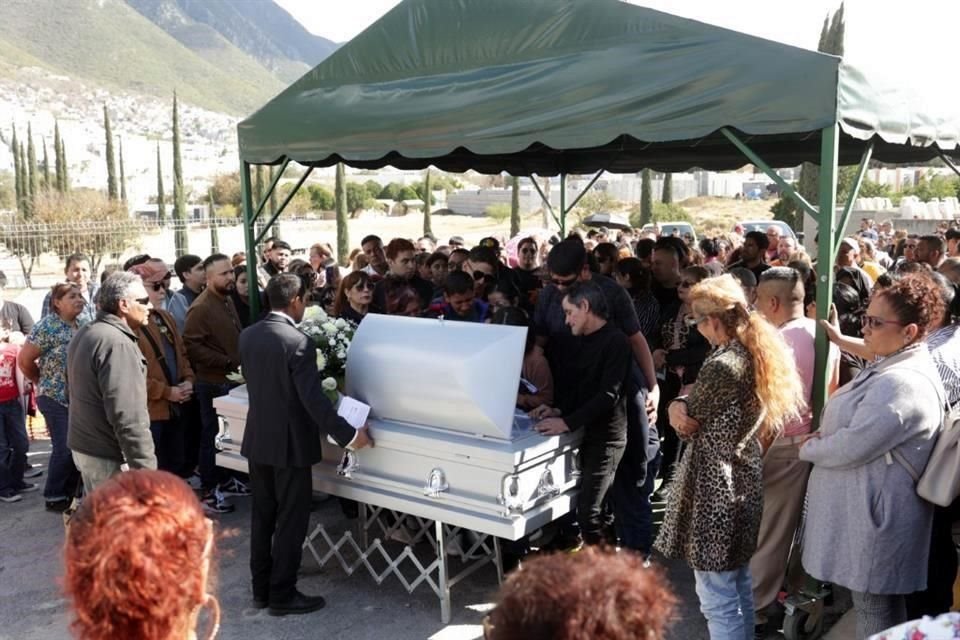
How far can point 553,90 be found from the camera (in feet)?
16.3

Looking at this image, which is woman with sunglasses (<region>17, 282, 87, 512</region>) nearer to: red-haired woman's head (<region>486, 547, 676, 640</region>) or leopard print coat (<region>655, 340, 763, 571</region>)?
leopard print coat (<region>655, 340, 763, 571</region>)

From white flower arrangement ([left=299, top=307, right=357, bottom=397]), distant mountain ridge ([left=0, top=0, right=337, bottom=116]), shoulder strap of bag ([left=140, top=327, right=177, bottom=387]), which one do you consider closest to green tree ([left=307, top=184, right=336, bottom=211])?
shoulder strap of bag ([left=140, top=327, right=177, bottom=387])

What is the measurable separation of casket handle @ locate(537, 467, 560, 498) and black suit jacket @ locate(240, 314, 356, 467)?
0.96 m

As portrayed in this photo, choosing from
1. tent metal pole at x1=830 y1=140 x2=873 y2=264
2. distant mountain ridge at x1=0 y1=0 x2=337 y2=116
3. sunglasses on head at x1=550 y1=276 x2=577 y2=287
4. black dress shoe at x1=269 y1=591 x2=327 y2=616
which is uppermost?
distant mountain ridge at x1=0 y1=0 x2=337 y2=116

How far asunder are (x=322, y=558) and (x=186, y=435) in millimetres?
1807

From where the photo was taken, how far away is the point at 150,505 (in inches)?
63.7

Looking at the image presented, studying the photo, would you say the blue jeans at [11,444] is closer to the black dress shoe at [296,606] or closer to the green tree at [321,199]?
the black dress shoe at [296,606]

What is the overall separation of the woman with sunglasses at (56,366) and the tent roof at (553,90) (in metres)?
1.85

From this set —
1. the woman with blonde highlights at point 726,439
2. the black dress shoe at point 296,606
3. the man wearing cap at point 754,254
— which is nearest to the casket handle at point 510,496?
the woman with blonde highlights at point 726,439

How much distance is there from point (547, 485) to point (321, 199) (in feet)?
156

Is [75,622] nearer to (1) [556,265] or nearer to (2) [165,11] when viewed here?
(1) [556,265]

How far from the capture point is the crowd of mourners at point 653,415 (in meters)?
3.07

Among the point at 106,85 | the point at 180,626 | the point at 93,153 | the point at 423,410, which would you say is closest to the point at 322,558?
the point at 423,410

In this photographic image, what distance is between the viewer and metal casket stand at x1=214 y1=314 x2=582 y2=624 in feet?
12.2
